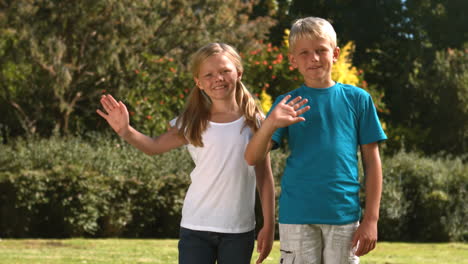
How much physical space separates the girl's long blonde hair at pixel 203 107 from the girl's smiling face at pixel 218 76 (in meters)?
0.03

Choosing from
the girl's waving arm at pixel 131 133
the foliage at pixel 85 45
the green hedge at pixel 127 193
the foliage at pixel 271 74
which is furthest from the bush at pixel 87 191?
the girl's waving arm at pixel 131 133

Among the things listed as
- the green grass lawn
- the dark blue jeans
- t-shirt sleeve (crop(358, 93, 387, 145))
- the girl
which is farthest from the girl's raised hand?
the green grass lawn

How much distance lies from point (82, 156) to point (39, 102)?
14.4 feet

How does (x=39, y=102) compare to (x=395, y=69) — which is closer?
(x=39, y=102)

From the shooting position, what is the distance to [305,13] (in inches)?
818

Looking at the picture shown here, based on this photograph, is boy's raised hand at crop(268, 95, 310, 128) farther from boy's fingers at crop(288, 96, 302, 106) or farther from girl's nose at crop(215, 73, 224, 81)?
girl's nose at crop(215, 73, 224, 81)

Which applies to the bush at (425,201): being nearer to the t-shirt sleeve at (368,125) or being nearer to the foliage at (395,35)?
the foliage at (395,35)

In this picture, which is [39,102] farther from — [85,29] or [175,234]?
[175,234]

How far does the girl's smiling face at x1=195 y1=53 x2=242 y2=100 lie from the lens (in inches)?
133

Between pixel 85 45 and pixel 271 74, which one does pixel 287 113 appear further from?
pixel 271 74

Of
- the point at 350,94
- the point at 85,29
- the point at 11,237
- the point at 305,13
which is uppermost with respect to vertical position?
the point at 305,13

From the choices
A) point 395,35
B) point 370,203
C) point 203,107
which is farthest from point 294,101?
point 395,35

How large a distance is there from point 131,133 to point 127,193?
6.78 meters

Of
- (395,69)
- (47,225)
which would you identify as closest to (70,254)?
(47,225)
